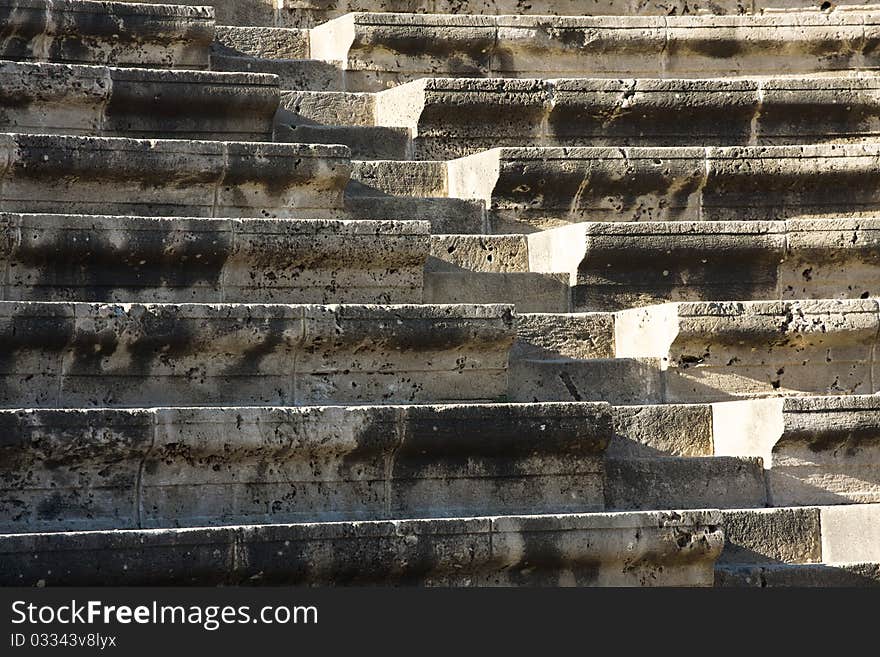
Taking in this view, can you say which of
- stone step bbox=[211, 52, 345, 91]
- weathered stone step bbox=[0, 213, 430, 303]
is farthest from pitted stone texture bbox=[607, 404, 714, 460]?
stone step bbox=[211, 52, 345, 91]

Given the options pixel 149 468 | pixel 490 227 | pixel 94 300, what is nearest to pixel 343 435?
pixel 149 468

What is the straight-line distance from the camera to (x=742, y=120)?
7703mm

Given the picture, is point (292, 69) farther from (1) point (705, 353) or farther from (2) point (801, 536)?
(2) point (801, 536)

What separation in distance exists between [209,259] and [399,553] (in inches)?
58.2

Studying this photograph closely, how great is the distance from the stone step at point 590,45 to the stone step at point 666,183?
0.93 m

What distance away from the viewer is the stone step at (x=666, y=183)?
7.05 metres

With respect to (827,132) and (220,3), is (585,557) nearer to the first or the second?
(827,132)

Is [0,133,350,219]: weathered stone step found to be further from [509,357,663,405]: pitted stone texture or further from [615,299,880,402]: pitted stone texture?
[615,299,880,402]: pitted stone texture

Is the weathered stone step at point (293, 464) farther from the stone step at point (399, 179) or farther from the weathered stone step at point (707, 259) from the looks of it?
the stone step at point (399, 179)

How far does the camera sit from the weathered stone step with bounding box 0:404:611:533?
17.2 feet

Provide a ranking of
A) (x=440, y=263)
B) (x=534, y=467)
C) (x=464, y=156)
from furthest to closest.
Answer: (x=464, y=156) < (x=440, y=263) < (x=534, y=467)

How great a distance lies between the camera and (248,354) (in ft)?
19.0

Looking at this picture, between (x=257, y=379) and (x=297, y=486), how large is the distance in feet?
1.62

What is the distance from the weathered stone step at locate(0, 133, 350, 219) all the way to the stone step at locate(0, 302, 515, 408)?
0.89m
